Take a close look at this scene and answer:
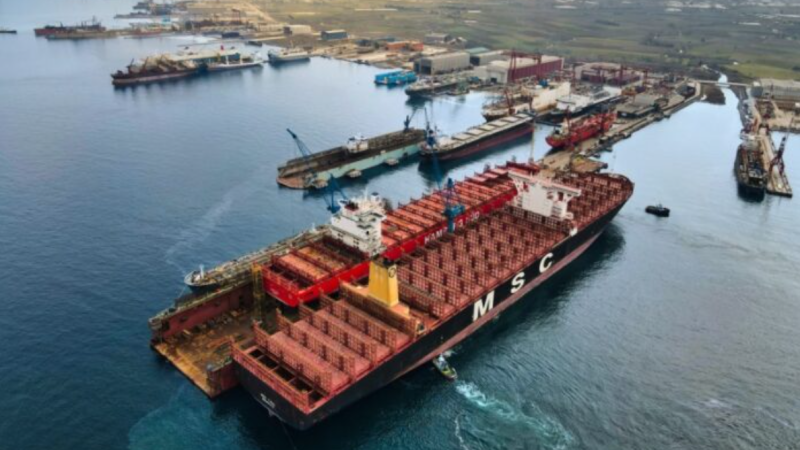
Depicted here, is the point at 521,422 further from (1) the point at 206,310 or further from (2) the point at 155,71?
(2) the point at 155,71

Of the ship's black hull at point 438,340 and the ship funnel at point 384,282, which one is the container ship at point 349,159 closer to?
the ship's black hull at point 438,340

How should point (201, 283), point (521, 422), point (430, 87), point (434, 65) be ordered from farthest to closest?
point (434, 65), point (430, 87), point (201, 283), point (521, 422)

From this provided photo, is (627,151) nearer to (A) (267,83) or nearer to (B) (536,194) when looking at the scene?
(B) (536,194)

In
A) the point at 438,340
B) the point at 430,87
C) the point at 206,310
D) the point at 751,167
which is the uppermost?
the point at 430,87

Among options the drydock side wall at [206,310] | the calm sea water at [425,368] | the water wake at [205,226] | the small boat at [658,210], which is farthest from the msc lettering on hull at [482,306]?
the small boat at [658,210]

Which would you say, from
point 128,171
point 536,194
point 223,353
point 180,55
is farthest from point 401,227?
point 180,55

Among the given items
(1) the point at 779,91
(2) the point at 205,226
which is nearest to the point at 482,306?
(2) the point at 205,226
